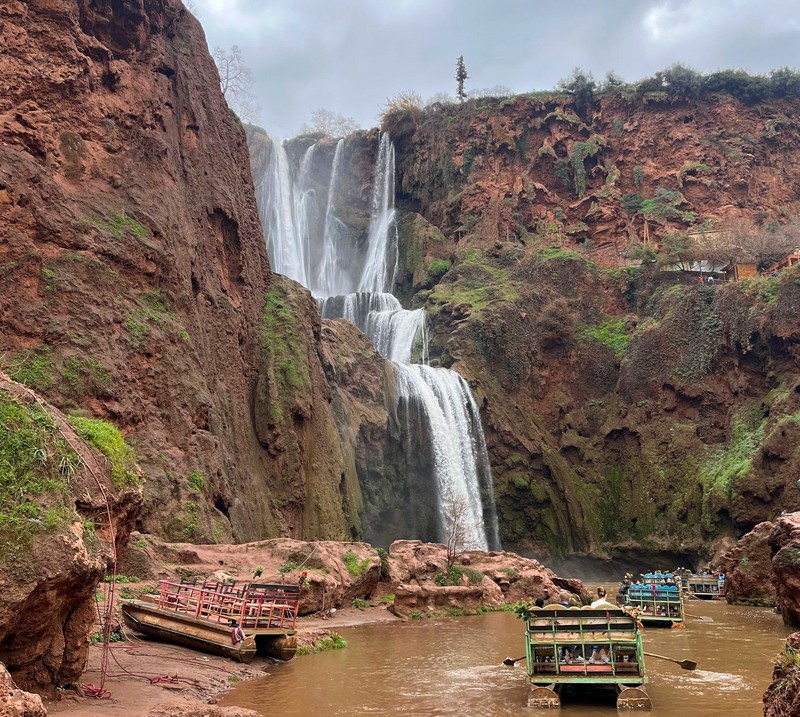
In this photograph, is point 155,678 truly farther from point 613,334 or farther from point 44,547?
point 613,334

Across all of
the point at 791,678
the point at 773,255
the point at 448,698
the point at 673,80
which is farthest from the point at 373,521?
the point at 673,80

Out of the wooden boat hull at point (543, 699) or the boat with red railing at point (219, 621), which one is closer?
the wooden boat hull at point (543, 699)

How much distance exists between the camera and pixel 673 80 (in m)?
67.6

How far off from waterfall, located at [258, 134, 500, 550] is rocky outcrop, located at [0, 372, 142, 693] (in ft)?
107

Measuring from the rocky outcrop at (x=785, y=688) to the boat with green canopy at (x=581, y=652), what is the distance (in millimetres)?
5630

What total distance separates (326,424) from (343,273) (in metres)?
32.9

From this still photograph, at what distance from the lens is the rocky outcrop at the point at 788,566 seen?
20973 millimetres

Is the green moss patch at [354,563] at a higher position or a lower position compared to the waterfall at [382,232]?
lower

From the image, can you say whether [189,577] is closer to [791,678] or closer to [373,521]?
[791,678]

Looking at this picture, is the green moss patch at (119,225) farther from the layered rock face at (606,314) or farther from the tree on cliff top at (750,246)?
the tree on cliff top at (750,246)

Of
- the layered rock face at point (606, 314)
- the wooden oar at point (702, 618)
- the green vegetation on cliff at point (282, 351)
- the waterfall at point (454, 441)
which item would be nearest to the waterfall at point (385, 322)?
the layered rock face at point (606, 314)

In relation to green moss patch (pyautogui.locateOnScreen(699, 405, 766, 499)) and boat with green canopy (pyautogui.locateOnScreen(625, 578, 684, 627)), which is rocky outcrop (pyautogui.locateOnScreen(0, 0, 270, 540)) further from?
green moss patch (pyautogui.locateOnScreen(699, 405, 766, 499))

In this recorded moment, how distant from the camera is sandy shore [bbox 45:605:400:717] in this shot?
32.0 ft

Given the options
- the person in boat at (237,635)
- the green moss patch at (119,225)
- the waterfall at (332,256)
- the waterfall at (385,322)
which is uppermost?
the waterfall at (332,256)
